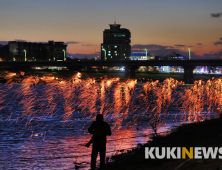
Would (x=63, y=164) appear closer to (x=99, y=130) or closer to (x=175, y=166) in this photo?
(x=99, y=130)

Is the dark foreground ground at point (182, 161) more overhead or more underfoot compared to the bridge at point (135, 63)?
more underfoot

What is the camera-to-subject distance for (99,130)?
520 inches

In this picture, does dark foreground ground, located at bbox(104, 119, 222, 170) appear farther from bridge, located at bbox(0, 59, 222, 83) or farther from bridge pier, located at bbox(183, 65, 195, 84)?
bridge pier, located at bbox(183, 65, 195, 84)

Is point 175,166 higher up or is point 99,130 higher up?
point 99,130

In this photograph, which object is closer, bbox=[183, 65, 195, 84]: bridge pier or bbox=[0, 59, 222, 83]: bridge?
bbox=[0, 59, 222, 83]: bridge

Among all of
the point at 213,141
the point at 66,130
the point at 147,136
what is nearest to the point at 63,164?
the point at 213,141

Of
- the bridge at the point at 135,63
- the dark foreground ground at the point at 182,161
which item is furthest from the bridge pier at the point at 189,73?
the dark foreground ground at the point at 182,161

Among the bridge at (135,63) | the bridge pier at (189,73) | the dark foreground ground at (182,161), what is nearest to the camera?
the dark foreground ground at (182,161)

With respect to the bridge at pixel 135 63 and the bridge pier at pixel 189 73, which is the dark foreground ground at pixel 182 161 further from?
the bridge pier at pixel 189 73

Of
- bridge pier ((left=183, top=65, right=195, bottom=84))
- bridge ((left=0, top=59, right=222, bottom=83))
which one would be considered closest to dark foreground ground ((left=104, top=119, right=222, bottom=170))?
bridge ((left=0, top=59, right=222, bottom=83))

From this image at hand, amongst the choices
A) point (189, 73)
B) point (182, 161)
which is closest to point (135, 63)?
point (189, 73)

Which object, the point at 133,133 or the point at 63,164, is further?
the point at 133,133

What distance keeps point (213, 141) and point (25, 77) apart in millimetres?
132927

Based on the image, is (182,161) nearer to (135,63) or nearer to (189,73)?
(135,63)
